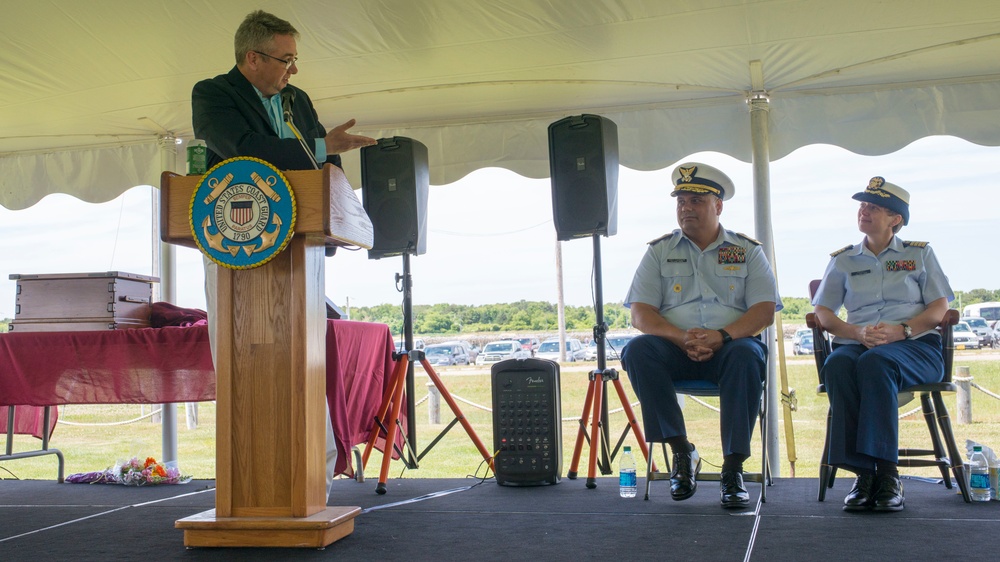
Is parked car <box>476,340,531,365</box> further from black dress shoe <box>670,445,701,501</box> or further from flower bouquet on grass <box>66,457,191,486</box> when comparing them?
black dress shoe <box>670,445,701,501</box>

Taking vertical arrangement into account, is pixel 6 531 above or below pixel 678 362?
below

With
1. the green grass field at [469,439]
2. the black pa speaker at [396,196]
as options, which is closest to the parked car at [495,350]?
the green grass field at [469,439]

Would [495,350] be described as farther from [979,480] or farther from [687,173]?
[979,480]

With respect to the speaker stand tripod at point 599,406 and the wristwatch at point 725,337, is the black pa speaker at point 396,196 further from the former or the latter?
the wristwatch at point 725,337

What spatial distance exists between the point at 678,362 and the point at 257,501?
62.4 inches

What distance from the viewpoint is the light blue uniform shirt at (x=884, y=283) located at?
10.3ft

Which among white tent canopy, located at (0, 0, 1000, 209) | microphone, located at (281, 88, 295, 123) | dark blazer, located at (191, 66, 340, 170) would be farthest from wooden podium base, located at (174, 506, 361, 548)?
white tent canopy, located at (0, 0, 1000, 209)

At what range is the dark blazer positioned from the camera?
2178mm

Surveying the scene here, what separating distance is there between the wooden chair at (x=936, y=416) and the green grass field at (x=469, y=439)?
2.93 meters

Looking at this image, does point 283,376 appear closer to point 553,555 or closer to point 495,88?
point 553,555

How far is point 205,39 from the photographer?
Result: 3.65 metres

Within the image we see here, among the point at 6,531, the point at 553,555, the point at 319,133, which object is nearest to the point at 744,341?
the point at 553,555

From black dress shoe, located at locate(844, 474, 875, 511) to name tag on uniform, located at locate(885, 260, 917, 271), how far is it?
0.92 metres

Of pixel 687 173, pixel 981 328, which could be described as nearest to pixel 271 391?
pixel 687 173
